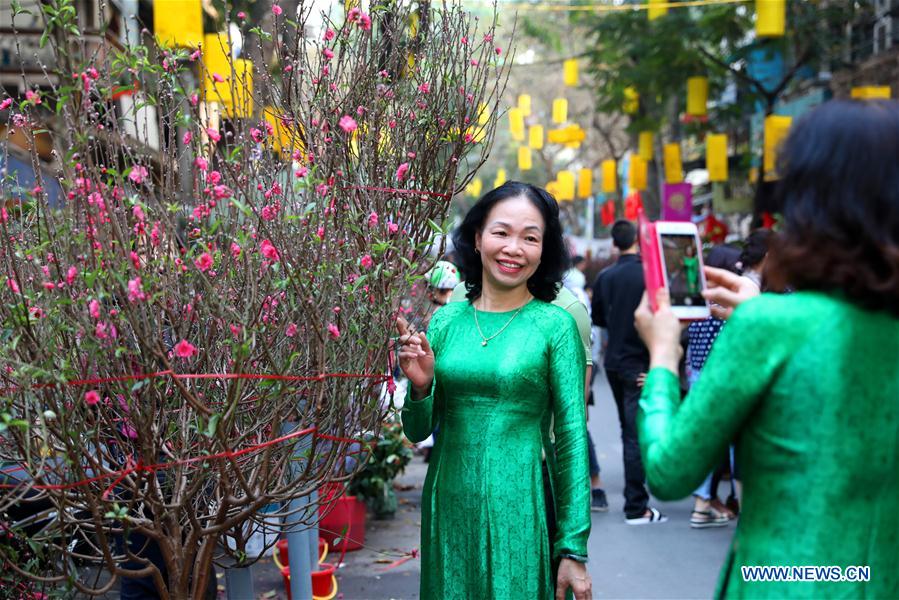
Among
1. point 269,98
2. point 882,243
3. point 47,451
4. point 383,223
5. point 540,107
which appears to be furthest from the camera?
point 540,107

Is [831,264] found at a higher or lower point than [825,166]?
lower

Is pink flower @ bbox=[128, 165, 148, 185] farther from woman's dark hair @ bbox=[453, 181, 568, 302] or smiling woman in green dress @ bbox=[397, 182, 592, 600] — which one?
woman's dark hair @ bbox=[453, 181, 568, 302]

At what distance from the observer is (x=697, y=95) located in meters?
15.0

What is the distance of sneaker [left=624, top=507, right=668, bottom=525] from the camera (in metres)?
7.23

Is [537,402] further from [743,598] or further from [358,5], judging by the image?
[358,5]

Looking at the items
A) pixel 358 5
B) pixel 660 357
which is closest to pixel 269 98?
pixel 358 5

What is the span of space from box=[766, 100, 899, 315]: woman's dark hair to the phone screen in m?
0.38

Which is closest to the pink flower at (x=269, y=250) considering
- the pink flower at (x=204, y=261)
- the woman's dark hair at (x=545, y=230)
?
the pink flower at (x=204, y=261)

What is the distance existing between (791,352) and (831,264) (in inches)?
6.3

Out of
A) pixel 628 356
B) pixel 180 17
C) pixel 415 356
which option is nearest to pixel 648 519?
pixel 628 356

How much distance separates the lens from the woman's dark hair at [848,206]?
1.68 m

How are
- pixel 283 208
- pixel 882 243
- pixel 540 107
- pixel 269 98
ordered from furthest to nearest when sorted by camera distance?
pixel 540 107, pixel 269 98, pixel 283 208, pixel 882 243

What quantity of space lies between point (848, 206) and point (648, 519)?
19.3ft

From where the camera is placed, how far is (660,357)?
1.94 metres
